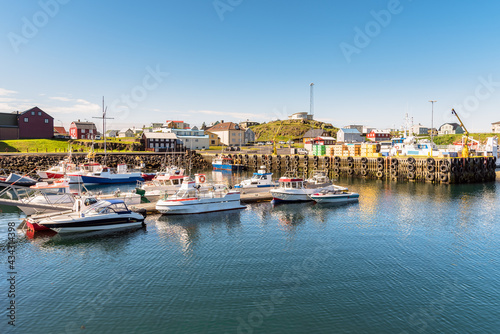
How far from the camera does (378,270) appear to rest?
2066cm

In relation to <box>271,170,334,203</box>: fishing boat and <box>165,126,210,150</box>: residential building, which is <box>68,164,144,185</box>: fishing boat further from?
<box>165,126,210,150</box>: residential building

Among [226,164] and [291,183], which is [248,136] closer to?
[226,164]

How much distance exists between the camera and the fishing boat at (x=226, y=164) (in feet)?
278

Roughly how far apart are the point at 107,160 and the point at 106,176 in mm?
26406

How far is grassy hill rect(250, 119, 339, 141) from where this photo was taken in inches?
6471

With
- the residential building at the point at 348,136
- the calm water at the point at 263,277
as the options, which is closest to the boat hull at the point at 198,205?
the calm water at the point at 263,277

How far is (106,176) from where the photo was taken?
60.1m

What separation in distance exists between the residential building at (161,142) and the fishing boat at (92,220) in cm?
7491

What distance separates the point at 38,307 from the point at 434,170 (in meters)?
65.2

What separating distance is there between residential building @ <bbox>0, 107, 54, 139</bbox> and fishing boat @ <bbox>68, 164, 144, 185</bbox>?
49.2 m

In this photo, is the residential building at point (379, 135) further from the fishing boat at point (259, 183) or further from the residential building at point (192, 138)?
the fishing boat at point (259, 183)

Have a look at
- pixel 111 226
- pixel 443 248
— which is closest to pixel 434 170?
pixel 443 248

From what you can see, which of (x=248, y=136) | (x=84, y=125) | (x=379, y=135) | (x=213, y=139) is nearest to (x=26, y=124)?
(x=84, y=125)

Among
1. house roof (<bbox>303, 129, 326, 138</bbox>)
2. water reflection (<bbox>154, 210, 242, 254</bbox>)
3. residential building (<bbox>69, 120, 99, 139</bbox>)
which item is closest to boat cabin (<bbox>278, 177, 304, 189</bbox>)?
water reflection (<bbox>154, 210, 242, 254</bbox>)
